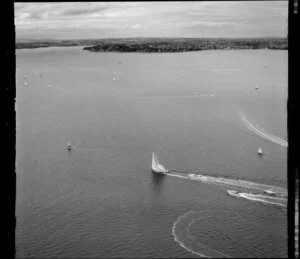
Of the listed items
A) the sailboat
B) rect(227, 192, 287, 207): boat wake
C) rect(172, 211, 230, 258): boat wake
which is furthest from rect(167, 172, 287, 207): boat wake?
rect(172, 211, 230, 258): boat wake

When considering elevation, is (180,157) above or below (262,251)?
above

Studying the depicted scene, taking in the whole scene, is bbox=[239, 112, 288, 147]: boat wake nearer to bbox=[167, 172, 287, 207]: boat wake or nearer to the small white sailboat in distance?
bbox=[167, 172, 287, 207]: boat wake

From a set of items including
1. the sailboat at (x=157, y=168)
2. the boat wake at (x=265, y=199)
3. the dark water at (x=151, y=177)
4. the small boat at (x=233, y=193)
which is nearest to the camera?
the dark water at (x=151, y=177)

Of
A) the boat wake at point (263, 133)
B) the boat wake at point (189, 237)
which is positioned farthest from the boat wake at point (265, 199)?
the boat wake at point (263, 133)

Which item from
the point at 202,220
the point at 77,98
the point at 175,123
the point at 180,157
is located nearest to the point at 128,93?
the point at 77,98

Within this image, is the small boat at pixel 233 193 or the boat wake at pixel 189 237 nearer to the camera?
the boat wake at pixel 189 237

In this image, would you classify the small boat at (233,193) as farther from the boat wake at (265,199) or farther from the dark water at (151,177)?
the dark water at (151,177)

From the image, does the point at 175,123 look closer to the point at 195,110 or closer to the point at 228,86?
the point at 195,110

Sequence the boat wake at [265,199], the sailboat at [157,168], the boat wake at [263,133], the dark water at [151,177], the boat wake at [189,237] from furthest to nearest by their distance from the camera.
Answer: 1. the boat wake at [263,133]
2. the sailboat at [157,168]
3. the boat wake at [265,199]
4. the dark water at [151,177]
5. the boat wake at [189,237]

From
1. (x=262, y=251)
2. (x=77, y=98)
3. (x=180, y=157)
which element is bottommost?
(x=262, y=251)
